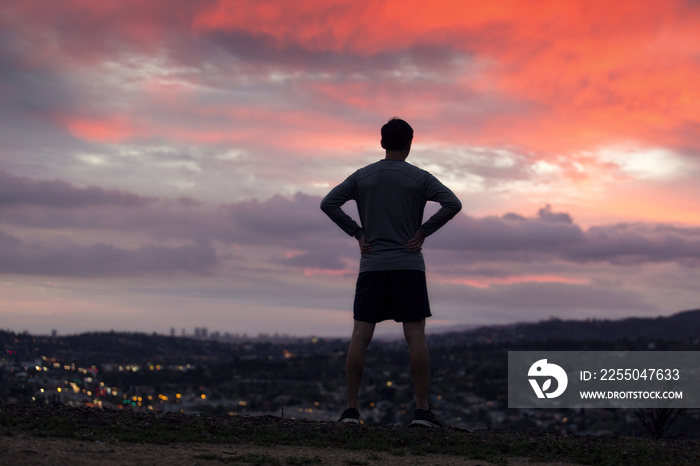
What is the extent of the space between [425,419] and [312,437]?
5.04 ft

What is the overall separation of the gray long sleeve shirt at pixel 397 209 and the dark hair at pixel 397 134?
206mm

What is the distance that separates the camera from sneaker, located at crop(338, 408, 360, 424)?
337 inches

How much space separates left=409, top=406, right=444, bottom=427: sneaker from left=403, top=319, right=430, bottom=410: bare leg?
0.19ft

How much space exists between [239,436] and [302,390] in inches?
3209

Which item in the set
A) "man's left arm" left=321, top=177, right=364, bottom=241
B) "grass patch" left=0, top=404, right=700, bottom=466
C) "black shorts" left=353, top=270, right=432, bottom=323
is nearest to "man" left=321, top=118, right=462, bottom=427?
"black shorts" left=353, top=270, right=432, bottom=323

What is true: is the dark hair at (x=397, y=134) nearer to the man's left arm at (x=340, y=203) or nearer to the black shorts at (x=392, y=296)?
the man's left arm at (x=340, y=203)

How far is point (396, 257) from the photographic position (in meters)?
8.59

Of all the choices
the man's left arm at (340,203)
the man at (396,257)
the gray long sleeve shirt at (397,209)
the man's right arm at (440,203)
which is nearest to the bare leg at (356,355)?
the man at (396,257)

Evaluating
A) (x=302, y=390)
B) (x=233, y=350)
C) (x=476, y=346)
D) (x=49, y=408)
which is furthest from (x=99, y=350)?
(x=49, y=408)

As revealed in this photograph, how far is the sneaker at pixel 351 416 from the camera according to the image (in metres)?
8.55

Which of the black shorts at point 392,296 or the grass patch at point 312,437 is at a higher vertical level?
the black shorts at point 392,296

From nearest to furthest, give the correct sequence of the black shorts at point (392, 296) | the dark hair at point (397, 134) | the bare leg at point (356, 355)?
the black shorts at point (392, 296) → the bare leg at point (356, 355) → the dark hair at point (397, 134)

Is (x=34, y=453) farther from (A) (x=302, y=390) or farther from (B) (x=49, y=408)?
(A) (x=302, y=390)

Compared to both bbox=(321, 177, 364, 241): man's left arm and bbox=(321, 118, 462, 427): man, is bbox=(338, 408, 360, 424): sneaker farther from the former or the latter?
bbox=(321, 177, 364, 241): man's left arm
